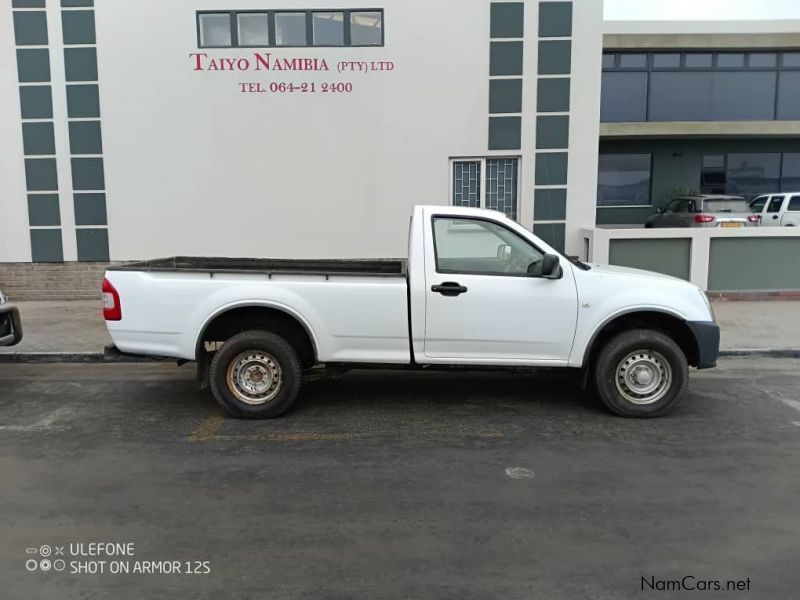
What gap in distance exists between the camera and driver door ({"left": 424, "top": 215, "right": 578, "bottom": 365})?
5.61 metres

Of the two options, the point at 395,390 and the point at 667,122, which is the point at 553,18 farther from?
the point at 667,122

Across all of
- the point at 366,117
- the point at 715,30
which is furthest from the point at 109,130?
the point at 715,30

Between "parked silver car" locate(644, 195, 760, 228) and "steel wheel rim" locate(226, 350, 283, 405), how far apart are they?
1535 cm

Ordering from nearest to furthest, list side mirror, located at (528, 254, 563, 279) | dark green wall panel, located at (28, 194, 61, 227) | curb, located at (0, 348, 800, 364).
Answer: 1. side mirror, located at (528, 254, 563, 279)
2. curb, located at (0, 348, 800, 364)
3. dark green wall panel, located at (28, 194, 61, 227)

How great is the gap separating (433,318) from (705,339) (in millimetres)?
2423

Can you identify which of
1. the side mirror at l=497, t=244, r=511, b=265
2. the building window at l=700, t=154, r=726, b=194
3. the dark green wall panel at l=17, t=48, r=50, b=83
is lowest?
the side mirror at l=497, t=244, r=511, b=265

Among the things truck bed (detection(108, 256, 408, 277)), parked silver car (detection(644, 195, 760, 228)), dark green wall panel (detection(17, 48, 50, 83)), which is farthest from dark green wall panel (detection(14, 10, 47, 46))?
parked silver car (detection(644, 195, 760, 228))

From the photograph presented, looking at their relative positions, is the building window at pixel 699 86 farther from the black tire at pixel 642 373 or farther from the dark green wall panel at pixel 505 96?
the black tire at pixel 642 373

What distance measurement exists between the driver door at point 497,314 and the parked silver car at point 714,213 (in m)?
13.9

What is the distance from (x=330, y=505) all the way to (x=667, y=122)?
Result: 22279mm

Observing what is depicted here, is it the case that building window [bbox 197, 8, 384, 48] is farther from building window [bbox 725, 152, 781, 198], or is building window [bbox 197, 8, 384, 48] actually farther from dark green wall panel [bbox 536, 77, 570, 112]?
building window [bbox 725, 152, 781, 198]

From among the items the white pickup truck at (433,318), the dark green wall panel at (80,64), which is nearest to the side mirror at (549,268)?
the white pickup truck at (433,318)

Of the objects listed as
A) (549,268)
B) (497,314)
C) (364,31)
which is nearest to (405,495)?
(497,314)

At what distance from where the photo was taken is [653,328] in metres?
5.93
